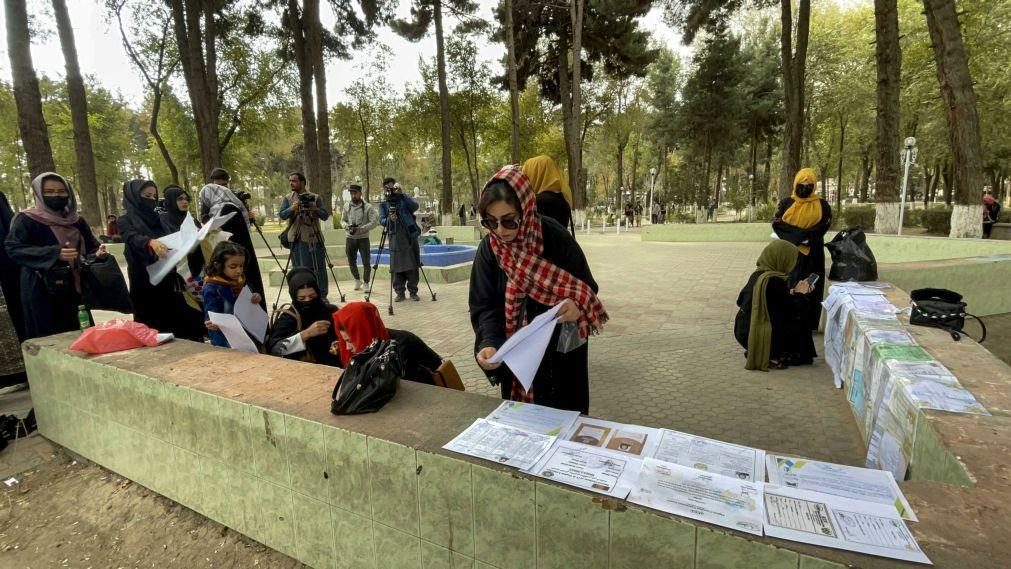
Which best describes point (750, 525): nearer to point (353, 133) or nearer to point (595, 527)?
point (595, 527)

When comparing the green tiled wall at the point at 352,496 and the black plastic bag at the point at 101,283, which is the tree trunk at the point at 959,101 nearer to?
the green tiled wall at the point at 352,496

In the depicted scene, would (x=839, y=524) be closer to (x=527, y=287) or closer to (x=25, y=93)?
(x=527, y=287)

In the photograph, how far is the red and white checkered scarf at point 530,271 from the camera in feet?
6.55

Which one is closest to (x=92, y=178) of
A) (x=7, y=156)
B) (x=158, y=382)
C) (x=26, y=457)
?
(x=26, y=457)

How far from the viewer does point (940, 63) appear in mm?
7996

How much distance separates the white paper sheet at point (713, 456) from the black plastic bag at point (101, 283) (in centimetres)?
464

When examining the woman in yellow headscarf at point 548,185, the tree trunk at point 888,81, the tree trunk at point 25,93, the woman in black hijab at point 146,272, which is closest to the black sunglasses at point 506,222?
the woman in yellow headscarf at point 548,185

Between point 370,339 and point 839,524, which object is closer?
point 839,524

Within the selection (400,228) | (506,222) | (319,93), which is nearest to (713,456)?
(506,222)

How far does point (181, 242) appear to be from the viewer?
4020 mm

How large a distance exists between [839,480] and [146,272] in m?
5.26

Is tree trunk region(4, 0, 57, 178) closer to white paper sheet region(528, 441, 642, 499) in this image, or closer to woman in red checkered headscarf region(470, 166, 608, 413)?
woman in red checkered headscarf region(470, 166, 608, 413)

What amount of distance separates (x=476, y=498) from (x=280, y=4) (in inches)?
788

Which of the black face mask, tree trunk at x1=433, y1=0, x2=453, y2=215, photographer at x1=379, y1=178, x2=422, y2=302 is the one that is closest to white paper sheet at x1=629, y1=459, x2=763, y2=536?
the black face mask
